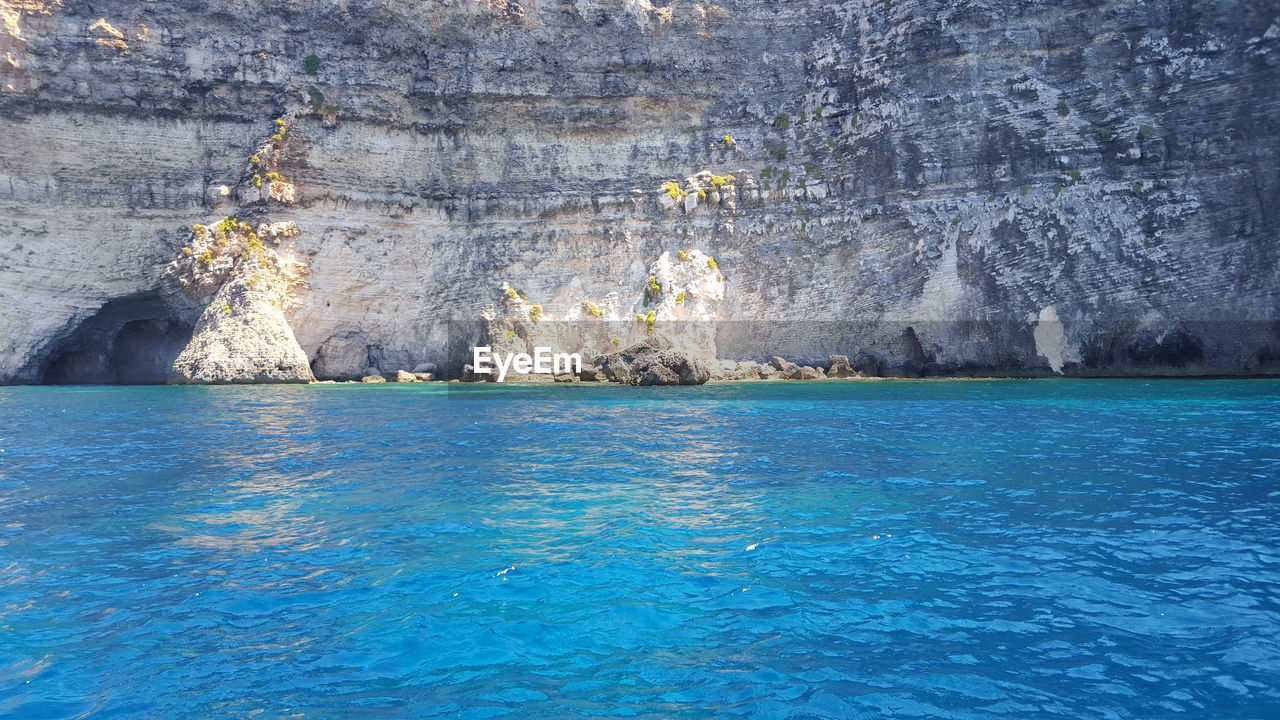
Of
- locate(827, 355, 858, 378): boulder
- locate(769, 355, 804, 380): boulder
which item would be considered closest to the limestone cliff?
locate(827, 355, 858, 378): boulder

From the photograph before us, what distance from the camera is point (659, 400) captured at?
25.1 meters

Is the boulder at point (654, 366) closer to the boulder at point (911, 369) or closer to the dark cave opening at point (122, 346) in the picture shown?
the boulder at point (911, 369)

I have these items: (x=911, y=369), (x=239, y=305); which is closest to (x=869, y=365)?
(x=911, y=369)

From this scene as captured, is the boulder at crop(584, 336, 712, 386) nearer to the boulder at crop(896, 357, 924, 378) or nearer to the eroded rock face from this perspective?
the boulder at crop(896, 357, 924, 378)

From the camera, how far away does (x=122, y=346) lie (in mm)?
43062

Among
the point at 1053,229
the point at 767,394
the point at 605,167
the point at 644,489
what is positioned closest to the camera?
the point at 644,489

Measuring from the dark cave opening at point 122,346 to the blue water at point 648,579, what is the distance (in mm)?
30089

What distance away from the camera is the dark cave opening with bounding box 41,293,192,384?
39.4 meters

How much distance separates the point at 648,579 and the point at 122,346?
1833 inches

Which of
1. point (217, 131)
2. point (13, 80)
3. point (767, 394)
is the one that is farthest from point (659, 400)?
point (13, 80)

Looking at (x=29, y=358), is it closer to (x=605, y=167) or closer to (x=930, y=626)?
(x=605, y=167)

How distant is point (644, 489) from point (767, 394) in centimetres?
1669

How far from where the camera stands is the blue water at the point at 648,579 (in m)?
4.71

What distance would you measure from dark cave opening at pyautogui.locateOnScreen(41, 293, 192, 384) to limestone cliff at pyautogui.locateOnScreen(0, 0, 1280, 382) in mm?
168
